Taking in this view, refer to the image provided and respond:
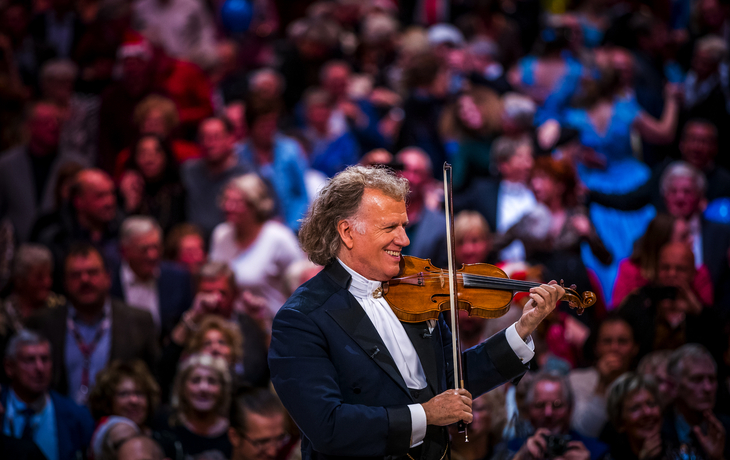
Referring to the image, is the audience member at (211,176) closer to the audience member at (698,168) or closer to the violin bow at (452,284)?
the audience member at (698,168)

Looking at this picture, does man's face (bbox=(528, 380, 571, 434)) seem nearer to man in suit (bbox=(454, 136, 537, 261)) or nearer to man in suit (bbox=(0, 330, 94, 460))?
man in suit (bbox=(454, 136, 537, 261))

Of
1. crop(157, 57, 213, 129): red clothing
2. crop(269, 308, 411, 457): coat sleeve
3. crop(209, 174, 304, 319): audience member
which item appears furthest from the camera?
crop(157, 57, 213, 129): red clothing

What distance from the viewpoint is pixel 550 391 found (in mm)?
4465

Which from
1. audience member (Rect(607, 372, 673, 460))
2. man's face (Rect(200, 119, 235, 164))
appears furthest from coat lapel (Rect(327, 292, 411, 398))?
man's face (Rect(200, 119, 235, 164))

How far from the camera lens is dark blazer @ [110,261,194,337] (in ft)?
19.7

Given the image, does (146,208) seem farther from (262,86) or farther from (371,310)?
(371,310)

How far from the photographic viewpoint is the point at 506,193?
21.7ft

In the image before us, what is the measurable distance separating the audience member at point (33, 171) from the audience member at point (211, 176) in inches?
40.9

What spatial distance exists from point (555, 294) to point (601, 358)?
265 centimetres

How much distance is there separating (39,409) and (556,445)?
111 inches

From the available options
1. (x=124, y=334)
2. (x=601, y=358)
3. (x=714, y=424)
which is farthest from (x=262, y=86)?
(x=714, y=424)

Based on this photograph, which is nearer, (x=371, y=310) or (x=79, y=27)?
(x=371, y=310)

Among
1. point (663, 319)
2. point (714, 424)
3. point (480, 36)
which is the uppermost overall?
point (480, 36)

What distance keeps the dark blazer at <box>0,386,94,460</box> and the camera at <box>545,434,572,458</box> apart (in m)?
2.46
